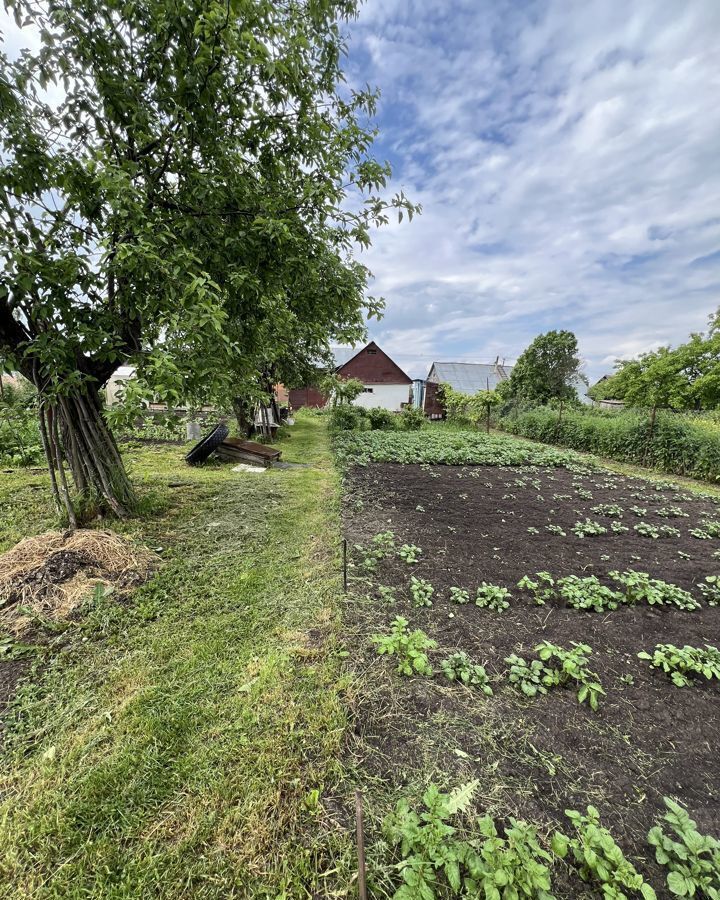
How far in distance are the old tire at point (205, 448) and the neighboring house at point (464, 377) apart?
22939mm

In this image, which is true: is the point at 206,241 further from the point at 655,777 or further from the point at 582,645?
the point at 655,777

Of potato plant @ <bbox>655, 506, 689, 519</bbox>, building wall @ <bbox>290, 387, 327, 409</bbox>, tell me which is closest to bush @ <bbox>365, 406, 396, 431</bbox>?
potato plant @ <bbox>655, 506, 689, 519</bbox>

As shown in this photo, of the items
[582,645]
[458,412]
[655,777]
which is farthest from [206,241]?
[458,412]

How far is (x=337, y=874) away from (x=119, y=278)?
4.47 metres

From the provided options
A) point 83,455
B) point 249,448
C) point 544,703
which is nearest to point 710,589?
point 544,703

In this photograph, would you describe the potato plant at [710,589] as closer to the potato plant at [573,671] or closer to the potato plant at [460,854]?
the potato plant at [573,671]

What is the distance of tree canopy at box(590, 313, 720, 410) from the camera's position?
16.3 metres

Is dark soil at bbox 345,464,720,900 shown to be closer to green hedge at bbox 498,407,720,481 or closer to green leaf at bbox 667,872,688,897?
green leaf at bbox 667,872,688,897

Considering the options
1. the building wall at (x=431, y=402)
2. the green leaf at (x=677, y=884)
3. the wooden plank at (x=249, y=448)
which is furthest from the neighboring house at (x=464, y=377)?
the green leaf at (x=677, y=884)

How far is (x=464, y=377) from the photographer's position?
31.1 metres

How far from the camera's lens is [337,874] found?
4.56ft

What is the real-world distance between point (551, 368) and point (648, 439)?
1341 centimetres

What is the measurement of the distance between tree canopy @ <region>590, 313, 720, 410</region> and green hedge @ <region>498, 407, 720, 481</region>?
16.2ft

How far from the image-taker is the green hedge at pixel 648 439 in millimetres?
9062
